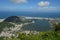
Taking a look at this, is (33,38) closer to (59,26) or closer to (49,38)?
(49,38)

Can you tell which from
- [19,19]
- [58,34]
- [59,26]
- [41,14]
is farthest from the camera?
[41,14]

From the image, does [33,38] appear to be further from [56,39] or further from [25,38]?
[56,39]

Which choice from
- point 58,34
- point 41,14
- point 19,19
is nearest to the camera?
point 58,34

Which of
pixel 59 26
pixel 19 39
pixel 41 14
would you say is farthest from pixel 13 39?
pixel 41 14

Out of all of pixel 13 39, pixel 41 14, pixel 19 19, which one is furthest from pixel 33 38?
pixel 41 14

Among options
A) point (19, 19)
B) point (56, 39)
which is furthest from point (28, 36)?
point (19, 19)

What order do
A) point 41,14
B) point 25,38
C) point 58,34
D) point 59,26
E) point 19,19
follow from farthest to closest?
point 41,14 → point 19,19 → point 59,26 → point 58,34 → point 25,38

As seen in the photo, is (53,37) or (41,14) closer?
(53,37)

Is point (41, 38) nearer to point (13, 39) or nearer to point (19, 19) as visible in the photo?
point (13, 39)

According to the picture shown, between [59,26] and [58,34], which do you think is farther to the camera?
[59,26]
